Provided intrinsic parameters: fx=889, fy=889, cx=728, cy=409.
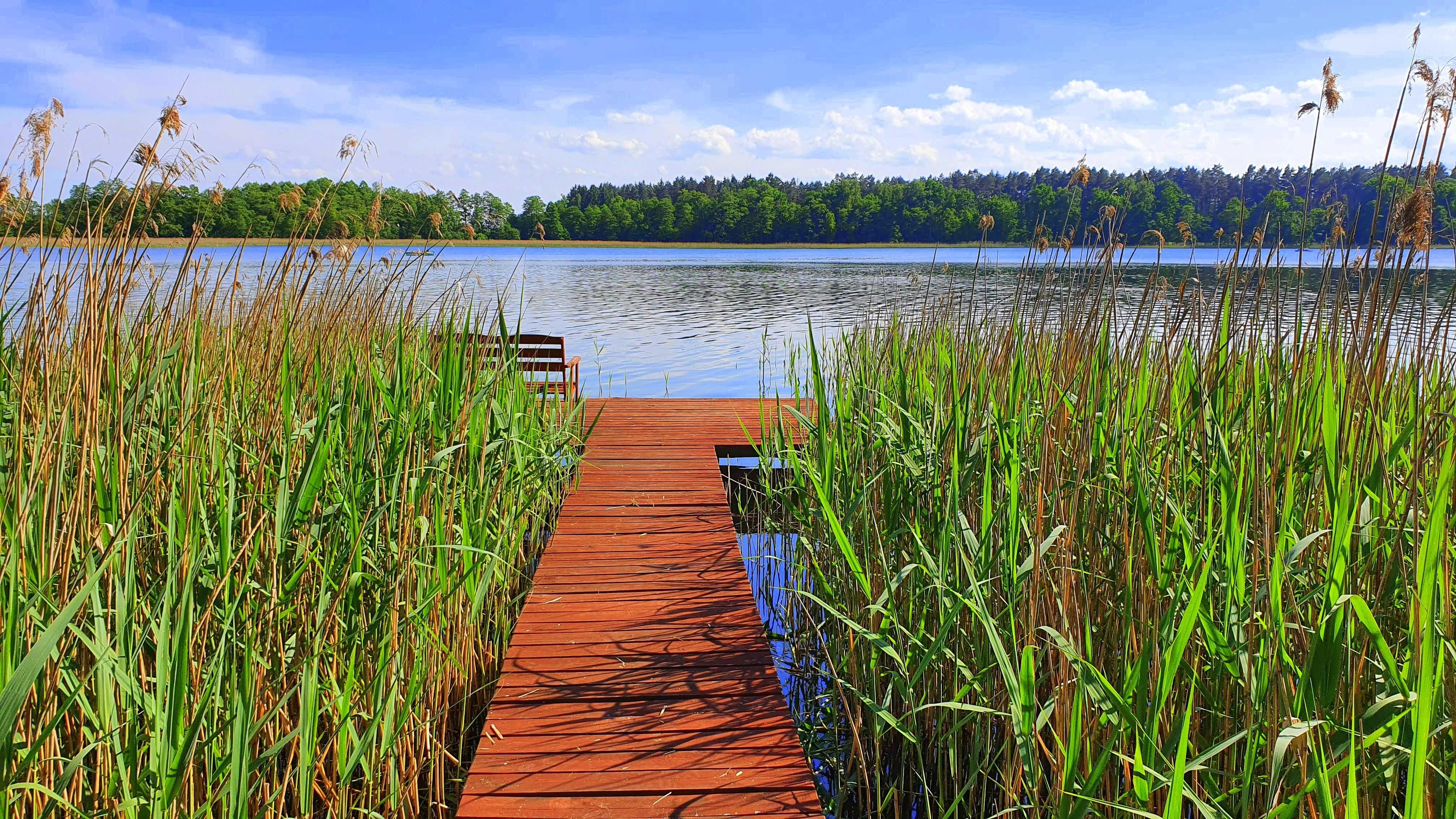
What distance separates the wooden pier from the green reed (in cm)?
26

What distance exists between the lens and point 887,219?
45.0m

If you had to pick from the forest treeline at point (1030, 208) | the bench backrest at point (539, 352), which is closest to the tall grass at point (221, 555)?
the forest treeline at point (1030, 208)

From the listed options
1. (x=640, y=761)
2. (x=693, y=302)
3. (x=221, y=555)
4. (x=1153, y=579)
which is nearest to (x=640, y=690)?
(x=640, y=761)

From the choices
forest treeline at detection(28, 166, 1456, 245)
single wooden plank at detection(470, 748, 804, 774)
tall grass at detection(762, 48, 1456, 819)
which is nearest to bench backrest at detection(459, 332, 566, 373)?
forest treeline at detection(28, 166, 1456, 245)

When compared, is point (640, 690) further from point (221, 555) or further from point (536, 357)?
point (536, 357)

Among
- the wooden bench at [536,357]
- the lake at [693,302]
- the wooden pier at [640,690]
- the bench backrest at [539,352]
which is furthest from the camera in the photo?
A: the lake at [693,302]

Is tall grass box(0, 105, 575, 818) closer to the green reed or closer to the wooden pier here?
the wooden pier

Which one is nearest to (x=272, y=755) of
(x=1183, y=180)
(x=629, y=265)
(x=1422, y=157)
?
(x=1422, y=157)

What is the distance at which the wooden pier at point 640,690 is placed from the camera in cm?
192

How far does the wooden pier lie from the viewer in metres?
1.92

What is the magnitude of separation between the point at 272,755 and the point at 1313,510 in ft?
6.07

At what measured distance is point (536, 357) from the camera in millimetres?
5797

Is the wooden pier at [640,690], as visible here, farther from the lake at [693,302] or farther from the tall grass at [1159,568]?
the lake at [693,302]

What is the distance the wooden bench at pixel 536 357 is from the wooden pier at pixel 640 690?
77 cm
